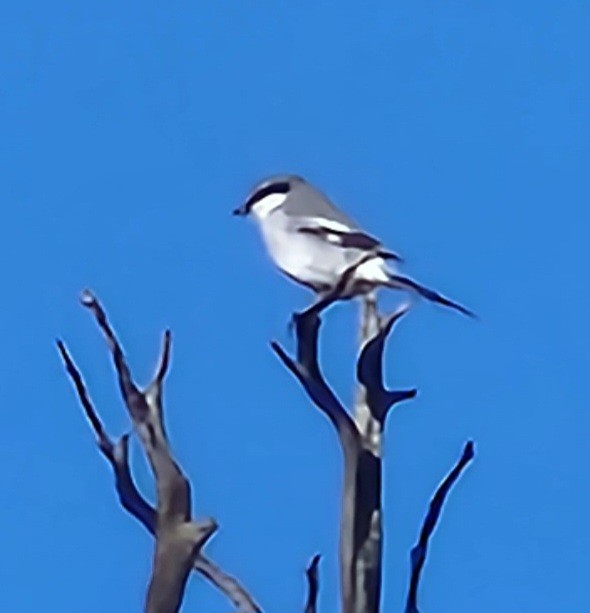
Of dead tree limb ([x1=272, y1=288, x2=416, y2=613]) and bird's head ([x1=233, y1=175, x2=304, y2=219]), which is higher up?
bird's head ([x1=233, y1=175, x2=304, y2=219])

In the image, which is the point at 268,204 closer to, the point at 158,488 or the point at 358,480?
the point at 358,480

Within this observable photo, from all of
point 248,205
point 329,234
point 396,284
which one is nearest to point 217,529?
point 396,284

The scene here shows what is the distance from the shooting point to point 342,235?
7.37 meters

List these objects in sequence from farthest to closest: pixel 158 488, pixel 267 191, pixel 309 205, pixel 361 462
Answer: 1. pixel 267 191
2. pixel 309 205
3. pixel 361 462
4. pixel 158 488

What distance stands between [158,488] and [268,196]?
489cm

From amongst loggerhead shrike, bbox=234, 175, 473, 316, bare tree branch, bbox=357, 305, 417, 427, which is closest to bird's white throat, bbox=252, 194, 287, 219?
loggerhead shrike, bbox=234, 175, 473, 316

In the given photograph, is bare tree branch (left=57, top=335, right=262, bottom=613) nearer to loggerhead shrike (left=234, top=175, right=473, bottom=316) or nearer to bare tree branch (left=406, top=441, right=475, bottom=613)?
bare tree branch (left=406, top=441, right=475, bottom=613)

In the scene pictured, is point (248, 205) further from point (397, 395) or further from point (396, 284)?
point (397, 395)

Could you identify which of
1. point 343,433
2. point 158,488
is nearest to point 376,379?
point 343,433

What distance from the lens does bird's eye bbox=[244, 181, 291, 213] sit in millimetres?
8219

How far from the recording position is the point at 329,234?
7.48 meters

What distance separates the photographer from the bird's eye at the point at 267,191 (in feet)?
27.0

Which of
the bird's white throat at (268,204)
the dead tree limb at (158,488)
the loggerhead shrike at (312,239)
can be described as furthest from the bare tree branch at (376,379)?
the bird's white throat at (268,204)

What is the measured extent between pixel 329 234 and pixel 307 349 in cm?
368
